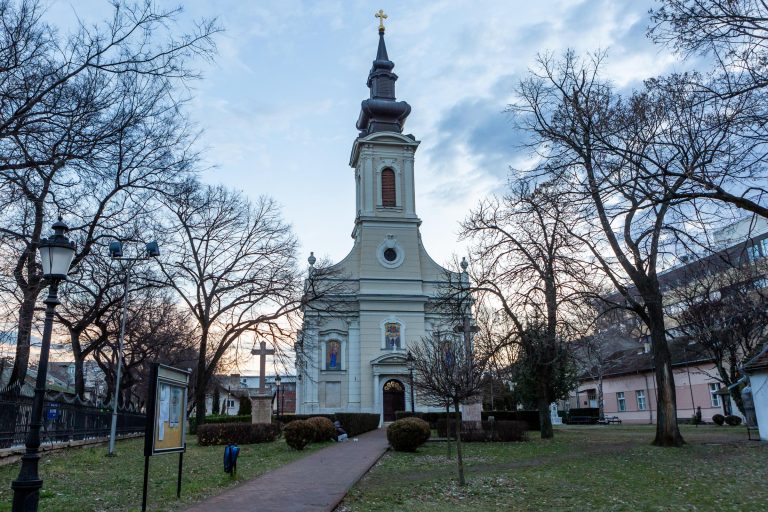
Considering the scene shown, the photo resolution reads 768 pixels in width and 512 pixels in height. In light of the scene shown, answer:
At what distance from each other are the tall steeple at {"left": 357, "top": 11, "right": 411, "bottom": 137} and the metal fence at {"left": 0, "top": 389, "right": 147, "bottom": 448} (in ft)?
95.9

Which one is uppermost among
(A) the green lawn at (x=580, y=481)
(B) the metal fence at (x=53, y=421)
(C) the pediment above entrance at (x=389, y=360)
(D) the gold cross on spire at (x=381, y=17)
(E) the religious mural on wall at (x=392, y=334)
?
(D) the gold cross on spire at (x=381, y=17)

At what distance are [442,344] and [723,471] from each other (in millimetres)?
6597

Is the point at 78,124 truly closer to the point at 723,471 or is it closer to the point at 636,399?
the point at 723,471

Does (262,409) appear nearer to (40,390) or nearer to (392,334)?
(392,334)

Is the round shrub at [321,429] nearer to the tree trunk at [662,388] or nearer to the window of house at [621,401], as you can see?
the tree trunk at [662,388]

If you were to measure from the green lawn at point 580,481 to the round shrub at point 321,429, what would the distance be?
4004 mm

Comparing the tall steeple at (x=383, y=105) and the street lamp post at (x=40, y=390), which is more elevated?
the tall steeple at (x=383, y=105)

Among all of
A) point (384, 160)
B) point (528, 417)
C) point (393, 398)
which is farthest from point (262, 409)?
point (384, 160)

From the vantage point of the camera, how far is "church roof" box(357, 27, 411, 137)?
159 ft

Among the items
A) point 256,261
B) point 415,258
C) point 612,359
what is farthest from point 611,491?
point 612,359

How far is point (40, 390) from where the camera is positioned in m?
7.67

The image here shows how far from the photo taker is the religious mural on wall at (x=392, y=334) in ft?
145

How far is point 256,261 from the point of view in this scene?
2936 centimetres

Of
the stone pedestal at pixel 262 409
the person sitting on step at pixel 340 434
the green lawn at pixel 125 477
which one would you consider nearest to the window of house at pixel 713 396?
the person sitting on step at pixel 340 434
